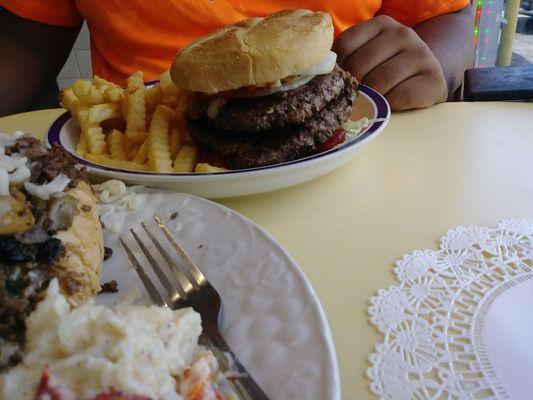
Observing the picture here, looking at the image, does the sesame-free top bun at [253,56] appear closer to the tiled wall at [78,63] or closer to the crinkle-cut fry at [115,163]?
the crinkle-cut fry at [115,163]

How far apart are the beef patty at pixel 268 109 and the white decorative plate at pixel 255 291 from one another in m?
0.26

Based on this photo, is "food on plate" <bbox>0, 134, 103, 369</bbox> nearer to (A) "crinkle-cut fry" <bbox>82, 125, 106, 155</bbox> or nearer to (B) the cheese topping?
(B) the cheese topping

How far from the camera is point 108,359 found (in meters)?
0.56

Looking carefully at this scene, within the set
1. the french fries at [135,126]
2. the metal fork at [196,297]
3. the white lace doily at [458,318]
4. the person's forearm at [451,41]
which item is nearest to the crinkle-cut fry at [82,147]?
the french fries at [135,126]

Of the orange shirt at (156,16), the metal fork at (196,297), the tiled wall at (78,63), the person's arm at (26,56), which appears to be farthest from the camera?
the tiled wall at (78,63)

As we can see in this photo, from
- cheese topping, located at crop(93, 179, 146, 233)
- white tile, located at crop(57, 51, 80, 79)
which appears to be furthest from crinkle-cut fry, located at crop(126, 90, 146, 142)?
white tile, located at crop(57, 51, 80, 79)

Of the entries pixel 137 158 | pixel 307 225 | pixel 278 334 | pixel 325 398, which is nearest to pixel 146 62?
pixel 137 158

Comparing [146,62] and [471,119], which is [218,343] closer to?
[471,119]

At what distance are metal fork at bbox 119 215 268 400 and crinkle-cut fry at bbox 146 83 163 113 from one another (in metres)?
0.55

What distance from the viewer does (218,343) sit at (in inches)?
29.5

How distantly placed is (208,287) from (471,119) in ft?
4.15

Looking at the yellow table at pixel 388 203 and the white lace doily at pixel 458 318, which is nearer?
the white lace doily at pixel 458 318

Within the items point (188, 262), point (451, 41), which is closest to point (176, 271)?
point (188, 262)

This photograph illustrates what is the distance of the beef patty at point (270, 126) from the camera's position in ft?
4.30
